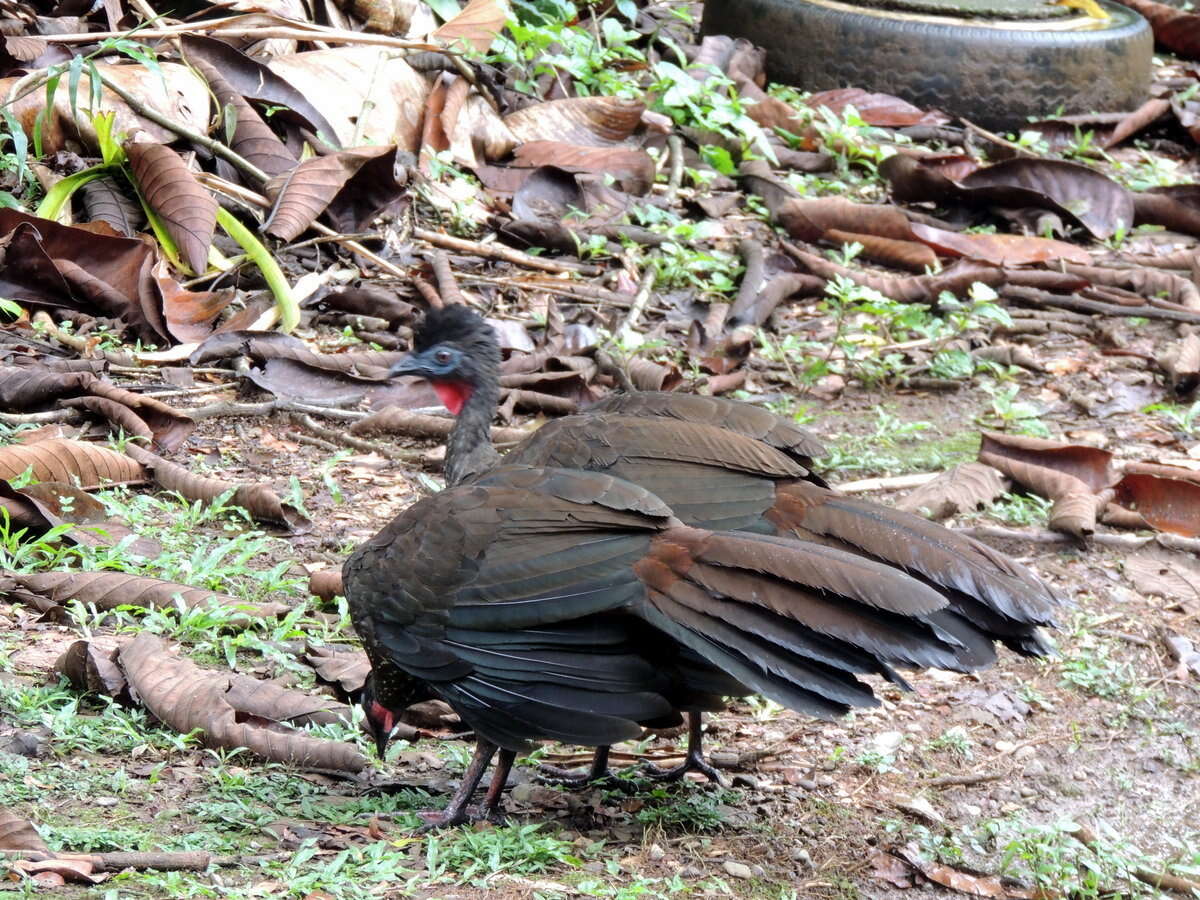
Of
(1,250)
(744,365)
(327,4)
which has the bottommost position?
(744,365)

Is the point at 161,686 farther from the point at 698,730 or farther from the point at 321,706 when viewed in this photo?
the point at 698,730

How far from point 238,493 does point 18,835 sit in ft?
7.78

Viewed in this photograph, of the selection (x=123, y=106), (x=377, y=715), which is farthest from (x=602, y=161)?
(x=377, y=715)

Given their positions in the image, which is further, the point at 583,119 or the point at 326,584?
the point at 583,119

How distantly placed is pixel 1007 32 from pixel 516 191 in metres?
4.24

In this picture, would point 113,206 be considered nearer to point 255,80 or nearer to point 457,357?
point 255,80

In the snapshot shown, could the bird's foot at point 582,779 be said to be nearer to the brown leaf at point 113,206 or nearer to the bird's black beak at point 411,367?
the bird's black beak at point 411,367

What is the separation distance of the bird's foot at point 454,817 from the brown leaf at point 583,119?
5937 mm

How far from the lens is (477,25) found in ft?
28.7

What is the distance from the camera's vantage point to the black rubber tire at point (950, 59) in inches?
414

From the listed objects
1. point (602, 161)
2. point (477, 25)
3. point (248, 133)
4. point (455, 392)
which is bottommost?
point (602, 161)

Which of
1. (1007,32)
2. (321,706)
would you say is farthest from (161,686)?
(1007,32)

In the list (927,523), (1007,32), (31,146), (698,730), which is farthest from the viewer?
(1007,32)

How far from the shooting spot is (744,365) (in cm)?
731
